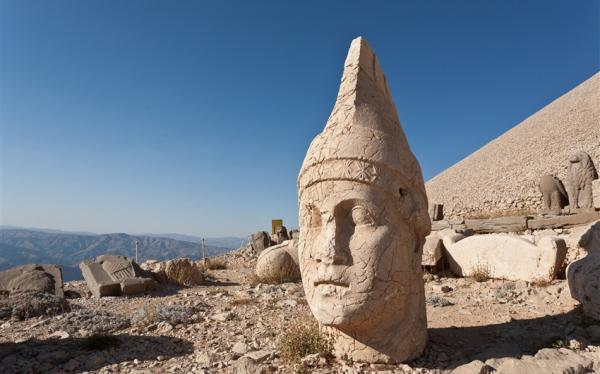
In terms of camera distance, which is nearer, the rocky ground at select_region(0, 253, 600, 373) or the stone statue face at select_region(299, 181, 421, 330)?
the stone statue face at select_region(299, 181, 421, 330)

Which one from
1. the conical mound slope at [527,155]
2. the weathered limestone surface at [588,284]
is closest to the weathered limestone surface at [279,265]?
Result: the weathered limestone surface at [588,284]

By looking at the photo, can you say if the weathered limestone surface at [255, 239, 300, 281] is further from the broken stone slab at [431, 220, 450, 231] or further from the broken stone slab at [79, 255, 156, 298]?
the broken stone slab at [431, 220, 450, 231]

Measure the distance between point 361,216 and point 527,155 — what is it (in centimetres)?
3928

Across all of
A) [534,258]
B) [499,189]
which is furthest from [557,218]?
[499,189]

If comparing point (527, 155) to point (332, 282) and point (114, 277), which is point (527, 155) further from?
point (332, 282)

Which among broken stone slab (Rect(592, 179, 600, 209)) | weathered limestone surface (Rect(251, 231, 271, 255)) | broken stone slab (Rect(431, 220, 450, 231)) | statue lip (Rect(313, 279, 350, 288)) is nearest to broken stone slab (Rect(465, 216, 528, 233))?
broken stone slab (Rect(431, 220, 450, 231))

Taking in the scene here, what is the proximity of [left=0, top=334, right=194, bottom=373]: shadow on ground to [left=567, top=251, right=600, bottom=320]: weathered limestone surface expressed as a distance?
4788mm

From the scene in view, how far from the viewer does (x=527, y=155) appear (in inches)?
1432

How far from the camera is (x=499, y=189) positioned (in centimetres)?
3094

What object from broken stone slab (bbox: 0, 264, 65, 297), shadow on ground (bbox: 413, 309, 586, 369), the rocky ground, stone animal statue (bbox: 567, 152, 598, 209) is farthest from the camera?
stone animal statue (bbox: 567, 152, 598, 209)

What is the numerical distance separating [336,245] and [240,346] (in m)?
1.97

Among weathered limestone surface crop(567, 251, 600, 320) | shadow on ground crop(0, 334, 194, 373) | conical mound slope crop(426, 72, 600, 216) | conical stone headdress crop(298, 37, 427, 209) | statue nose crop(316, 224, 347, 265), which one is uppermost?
conical mound slope crop(426, 72, 600, 216)

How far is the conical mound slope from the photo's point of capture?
28656 millimetres

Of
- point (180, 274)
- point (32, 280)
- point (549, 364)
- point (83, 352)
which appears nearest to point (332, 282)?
point (549, 364)
